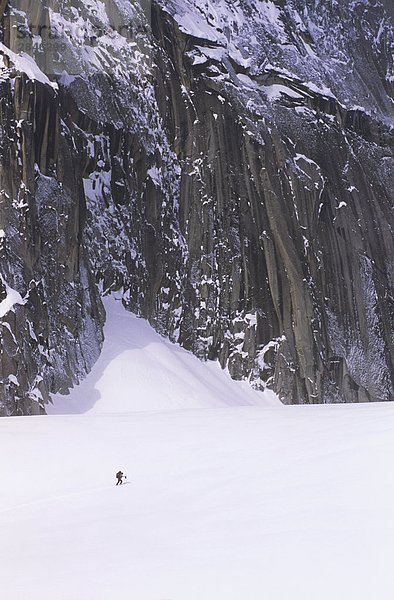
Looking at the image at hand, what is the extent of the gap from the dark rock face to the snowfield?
783 inches

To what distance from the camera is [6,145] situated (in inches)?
1522

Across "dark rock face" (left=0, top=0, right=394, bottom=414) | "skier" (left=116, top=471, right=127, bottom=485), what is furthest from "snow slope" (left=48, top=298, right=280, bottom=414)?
"skier" (left=116, top=471, right=127, bottom=485)

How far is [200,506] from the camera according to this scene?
495 inches

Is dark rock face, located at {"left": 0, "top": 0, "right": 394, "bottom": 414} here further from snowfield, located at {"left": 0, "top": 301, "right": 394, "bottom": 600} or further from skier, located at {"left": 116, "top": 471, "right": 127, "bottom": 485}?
skier, located at {"left": 116, "top": 471, "right": 127, "bottom": 485}

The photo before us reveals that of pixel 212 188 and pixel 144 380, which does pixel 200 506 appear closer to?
pixel 144 380

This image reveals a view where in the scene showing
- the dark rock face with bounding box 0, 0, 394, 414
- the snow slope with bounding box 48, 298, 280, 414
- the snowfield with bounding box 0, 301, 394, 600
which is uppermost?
the dark rock face with bounding box 0, 0, 394, 414

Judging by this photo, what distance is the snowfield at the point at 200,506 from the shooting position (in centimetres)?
Result: 889

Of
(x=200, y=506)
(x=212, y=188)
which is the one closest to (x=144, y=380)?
(x=212, y=188)

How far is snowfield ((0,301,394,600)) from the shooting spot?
8.89 metres

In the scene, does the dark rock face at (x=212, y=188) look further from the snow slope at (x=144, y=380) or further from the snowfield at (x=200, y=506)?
the snowfield at (x=200, y=506)

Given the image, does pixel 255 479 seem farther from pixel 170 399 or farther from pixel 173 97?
pixel 173 97

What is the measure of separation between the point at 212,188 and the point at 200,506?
41.6 meters

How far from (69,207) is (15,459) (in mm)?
26830

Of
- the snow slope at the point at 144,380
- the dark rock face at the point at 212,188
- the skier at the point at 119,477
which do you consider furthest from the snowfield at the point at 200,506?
the dark rock face at the point at 212,188
